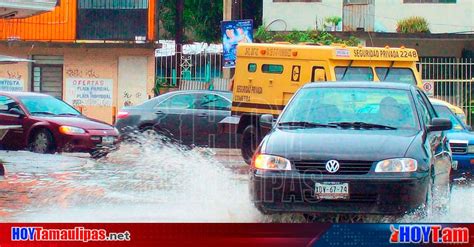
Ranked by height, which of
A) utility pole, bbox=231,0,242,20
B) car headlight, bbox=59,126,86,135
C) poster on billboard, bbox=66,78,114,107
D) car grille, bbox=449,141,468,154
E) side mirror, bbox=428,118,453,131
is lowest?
car grille, bbox=449,141,468,154

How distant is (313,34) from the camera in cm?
594

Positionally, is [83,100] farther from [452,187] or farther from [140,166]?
[452,187]

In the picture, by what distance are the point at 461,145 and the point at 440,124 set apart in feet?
0.88

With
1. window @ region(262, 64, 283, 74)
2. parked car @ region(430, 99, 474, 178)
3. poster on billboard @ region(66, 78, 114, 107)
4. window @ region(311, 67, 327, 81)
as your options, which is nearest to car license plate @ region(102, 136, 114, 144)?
poster on billboard @ region(66, 78, 114, 107)

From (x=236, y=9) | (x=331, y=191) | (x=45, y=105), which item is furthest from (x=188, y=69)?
(x=331, y=191)

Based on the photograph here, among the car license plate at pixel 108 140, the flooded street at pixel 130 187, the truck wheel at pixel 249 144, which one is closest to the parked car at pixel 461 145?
the truck wheel at pixel 249 144

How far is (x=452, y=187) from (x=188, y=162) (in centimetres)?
128

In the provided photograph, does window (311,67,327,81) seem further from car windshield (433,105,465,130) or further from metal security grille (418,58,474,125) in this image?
car windshield (433,105,465,130)

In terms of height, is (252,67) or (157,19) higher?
(157,19)

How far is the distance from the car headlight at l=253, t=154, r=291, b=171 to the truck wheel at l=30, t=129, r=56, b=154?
1051 millimetres

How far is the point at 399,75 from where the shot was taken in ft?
19.2

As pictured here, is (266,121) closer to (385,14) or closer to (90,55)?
(90,55)

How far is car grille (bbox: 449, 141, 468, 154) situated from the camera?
19.3ft

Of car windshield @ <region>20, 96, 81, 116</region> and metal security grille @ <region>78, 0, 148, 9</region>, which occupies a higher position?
metal security grille @ <region>78, 0, 148, 9</region>
